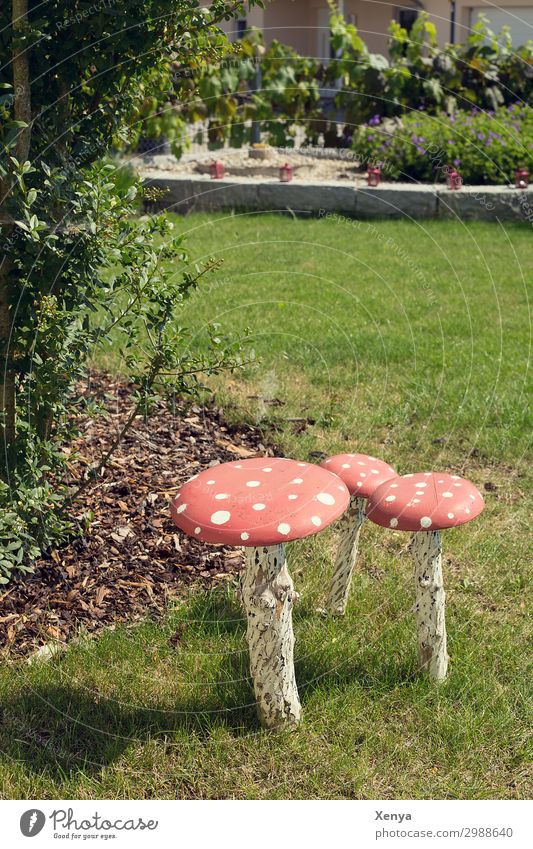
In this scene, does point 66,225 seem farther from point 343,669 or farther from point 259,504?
point 343,669

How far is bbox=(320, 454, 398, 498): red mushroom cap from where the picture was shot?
144 inches

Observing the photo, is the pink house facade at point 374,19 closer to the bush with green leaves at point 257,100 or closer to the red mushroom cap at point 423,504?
the bush with green leaves at point 257,100

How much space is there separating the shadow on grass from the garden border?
8.97m

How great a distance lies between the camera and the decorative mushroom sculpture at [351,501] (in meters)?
3.66

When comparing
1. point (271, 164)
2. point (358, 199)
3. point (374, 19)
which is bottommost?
point (271, 164)

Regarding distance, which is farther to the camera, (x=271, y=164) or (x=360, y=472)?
(x=271, y=164)

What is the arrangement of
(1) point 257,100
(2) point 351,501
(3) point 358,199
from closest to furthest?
(2) point 351,501 < (3) point 358,199 < (1) point 257,100

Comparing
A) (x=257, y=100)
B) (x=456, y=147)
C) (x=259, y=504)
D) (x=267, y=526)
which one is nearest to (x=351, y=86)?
(x=257, y=100)

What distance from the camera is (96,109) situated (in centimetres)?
387

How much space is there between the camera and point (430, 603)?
3.42 m

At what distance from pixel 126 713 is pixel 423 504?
1311 mm

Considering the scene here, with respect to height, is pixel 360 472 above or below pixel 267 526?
below

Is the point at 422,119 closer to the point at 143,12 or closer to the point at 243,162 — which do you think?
the point at 243,162

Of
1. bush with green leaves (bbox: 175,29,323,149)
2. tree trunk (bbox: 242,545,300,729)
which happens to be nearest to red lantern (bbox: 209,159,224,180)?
bush with green leaves (bbox: 175,29,323,149)
